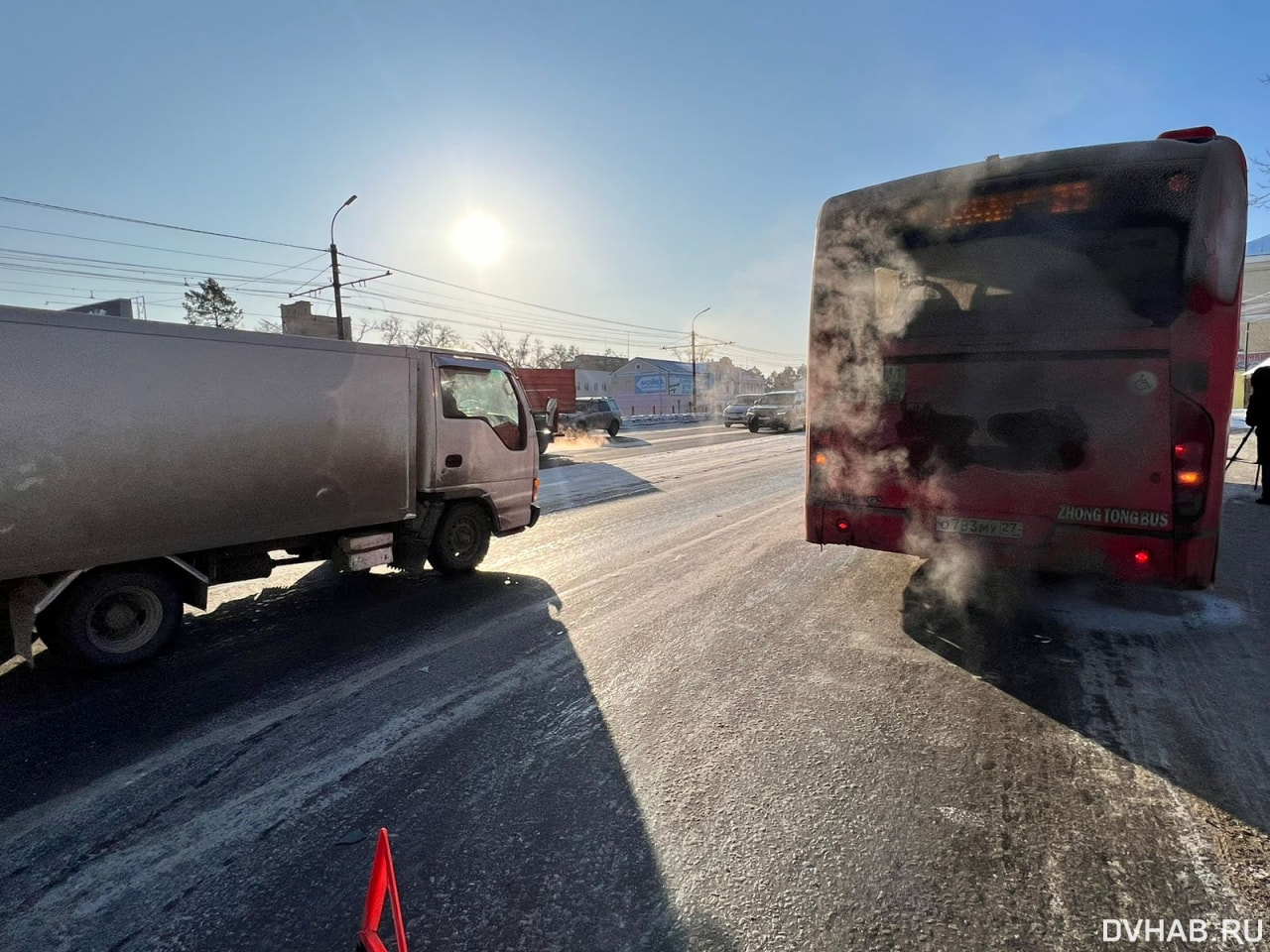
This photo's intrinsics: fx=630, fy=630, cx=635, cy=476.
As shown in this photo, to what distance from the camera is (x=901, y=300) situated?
461 cm

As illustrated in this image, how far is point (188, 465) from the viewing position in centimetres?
425

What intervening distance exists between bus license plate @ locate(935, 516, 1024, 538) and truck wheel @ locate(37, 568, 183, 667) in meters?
5.39

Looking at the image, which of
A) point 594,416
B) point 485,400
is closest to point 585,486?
point 485,400

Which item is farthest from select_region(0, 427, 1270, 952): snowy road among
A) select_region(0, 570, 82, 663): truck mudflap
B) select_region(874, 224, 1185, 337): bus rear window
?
select_region(874, 224, 1185, 337): bus rear window

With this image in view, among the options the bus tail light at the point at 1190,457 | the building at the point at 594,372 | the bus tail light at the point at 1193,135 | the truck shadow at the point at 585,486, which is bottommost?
the truck shadow at the point at 585,486

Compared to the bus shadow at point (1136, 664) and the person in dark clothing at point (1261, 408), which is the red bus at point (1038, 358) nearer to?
the bus shadow at point (1136, 664)

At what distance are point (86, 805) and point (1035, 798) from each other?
4028 millimetres

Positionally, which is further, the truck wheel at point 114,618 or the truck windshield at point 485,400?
the truck windshield at point 485,400

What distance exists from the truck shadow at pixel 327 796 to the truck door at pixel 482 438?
1.91 meters

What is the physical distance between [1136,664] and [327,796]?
465cm

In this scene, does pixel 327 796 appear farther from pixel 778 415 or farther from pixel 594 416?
pixel 778 415

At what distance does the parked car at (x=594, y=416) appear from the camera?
2661cm

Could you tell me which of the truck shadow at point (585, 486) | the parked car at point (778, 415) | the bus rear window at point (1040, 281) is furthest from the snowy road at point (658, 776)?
the parked car at point (778, 415)

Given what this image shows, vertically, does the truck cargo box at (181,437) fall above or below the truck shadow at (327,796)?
above
